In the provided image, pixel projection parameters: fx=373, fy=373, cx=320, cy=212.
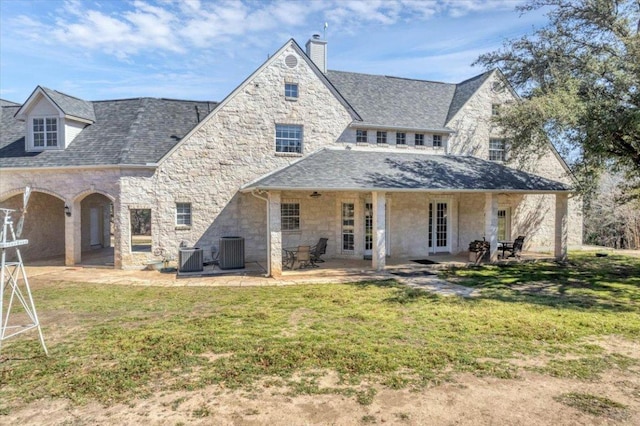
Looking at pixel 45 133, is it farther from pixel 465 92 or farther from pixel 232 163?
pixel 465 92

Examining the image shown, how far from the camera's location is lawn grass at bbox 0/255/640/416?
5.64m

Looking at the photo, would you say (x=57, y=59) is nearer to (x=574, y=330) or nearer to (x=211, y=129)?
(x=211, y=129)

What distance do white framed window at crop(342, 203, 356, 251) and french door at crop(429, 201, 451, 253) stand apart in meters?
4.26

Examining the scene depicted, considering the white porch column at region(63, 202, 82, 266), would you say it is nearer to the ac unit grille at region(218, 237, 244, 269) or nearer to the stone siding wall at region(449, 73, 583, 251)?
the ac unit grille at region(218, 237, 244, 269)

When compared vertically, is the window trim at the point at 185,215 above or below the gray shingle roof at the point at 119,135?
below

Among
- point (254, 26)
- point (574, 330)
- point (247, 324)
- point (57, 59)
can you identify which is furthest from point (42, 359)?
point (57, 59)

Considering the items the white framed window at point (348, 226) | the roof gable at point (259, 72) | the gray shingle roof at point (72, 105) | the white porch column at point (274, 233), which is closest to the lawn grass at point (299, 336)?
the white porch column at point (274, 233)

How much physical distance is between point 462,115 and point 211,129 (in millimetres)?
13327

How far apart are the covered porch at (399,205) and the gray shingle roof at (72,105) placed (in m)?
9.11

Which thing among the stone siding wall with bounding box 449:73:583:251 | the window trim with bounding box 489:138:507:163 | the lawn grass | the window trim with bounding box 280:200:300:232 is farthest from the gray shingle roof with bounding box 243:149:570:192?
the lawn grass

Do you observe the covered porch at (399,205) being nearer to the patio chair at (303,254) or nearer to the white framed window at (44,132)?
the patio chair at (303,254)

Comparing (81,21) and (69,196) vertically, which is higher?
(81,21)

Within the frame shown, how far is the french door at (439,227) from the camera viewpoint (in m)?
19.0

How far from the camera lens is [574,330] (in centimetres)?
782
